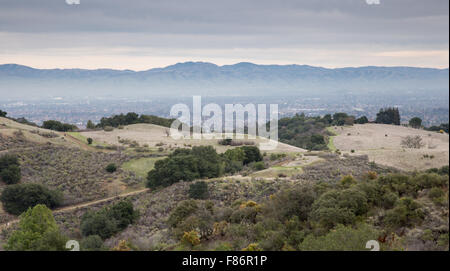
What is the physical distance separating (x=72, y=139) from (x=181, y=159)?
1956 cm

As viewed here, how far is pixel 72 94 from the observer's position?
3838 cm

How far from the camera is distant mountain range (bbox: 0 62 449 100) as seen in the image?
21.2 m

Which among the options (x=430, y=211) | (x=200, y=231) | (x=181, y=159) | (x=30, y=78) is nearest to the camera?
(x=430, y=211)

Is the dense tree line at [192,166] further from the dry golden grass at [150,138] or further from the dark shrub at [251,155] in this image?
the dry golden grass at [150,138]

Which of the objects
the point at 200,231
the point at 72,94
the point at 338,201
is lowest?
the point at 200,231

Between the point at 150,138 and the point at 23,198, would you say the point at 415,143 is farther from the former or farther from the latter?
the point at 150,138

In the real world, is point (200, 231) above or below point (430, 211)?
below

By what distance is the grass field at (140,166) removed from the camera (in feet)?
94.7

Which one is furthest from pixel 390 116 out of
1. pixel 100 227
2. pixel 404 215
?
pixel 404 215

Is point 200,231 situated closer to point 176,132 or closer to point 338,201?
point 338,201

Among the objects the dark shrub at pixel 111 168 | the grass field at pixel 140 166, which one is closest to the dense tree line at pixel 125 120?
the grass field at pixel 140 166

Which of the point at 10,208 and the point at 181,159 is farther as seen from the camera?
the point at 181,159

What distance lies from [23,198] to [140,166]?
10485mm
